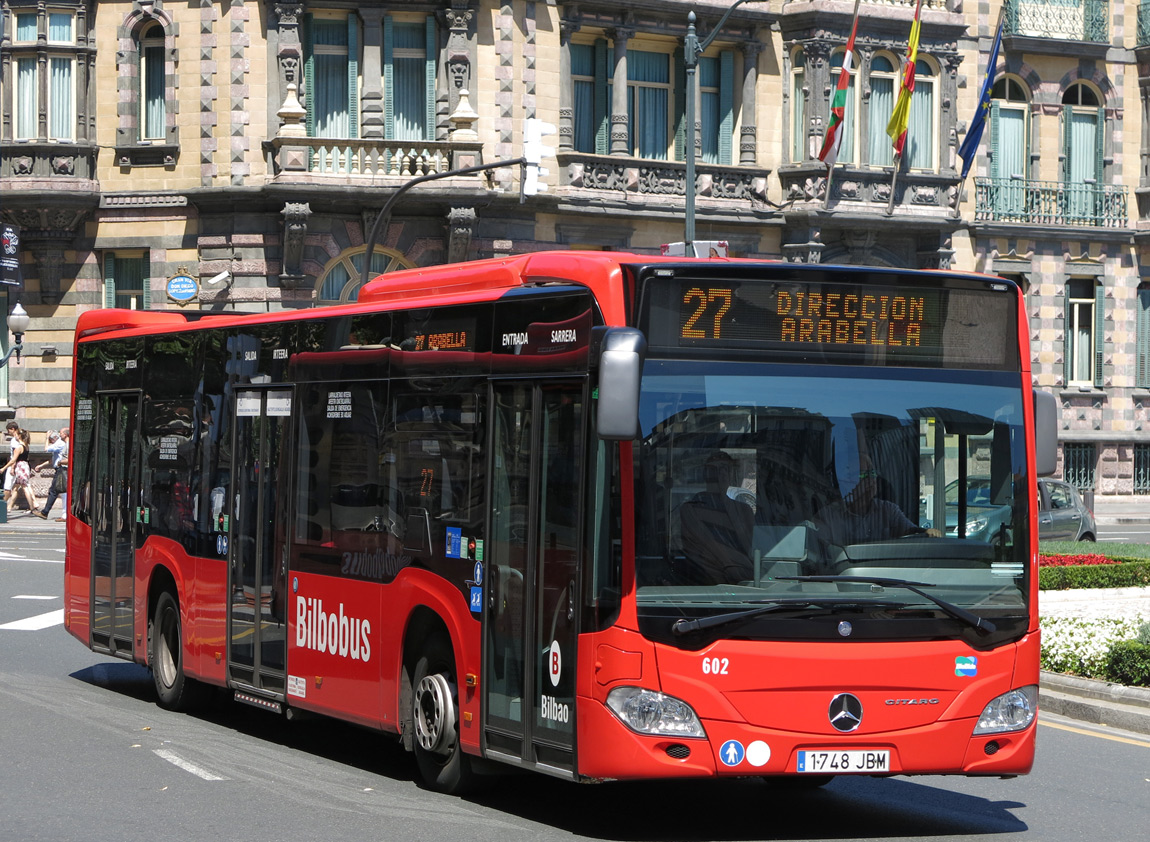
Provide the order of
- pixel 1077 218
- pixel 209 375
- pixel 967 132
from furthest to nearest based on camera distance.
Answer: pixel 1077 218, pixel 967 132, pixel 209 375

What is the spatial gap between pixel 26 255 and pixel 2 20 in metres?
4.46

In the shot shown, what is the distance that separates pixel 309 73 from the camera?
113ft

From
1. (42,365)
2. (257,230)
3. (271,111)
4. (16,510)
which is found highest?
(271,111)

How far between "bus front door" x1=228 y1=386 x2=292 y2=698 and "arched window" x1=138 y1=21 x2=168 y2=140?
24096 mm

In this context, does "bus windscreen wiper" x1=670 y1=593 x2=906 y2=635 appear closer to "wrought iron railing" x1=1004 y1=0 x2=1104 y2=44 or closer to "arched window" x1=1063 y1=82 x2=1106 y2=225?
"wrought iron railing" x1=1004 y1=0 x2=1104 y2=44

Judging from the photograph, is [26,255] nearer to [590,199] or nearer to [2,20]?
[2,20]

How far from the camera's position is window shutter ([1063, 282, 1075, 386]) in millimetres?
40963

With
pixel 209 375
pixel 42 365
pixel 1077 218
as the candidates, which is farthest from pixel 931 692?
pixel 1077 218

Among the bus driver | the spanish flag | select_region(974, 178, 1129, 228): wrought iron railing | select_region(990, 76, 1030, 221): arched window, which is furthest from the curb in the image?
select_region(990, 76, 1030, 221): arched window

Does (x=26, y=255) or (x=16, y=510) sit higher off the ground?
(x=26, y=255)

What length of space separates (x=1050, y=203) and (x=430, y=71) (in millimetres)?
14851

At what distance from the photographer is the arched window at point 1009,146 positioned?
133 ft

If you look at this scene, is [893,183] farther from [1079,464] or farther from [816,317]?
[816,317]

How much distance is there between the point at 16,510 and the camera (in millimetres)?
35781
